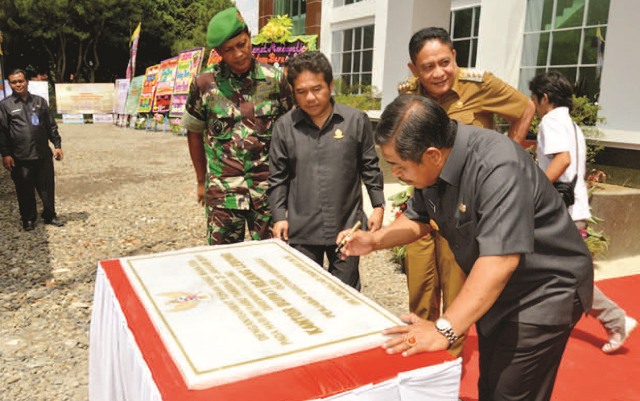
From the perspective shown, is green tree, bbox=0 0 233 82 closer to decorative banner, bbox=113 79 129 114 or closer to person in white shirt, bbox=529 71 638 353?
decorative banner, bbox=113 79 129 114

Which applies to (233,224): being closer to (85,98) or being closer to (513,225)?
(513,225)

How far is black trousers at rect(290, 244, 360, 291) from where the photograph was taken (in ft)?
8.73

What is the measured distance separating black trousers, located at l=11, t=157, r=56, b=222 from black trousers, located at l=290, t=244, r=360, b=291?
4910mm

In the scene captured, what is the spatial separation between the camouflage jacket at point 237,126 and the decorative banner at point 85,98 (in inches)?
1002

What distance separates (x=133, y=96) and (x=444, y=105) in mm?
23126

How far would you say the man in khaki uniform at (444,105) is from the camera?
2.57 metres

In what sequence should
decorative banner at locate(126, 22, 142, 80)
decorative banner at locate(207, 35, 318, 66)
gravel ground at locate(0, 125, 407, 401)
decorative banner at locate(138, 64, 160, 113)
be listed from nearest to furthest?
gravel ground at locate(0, 125, 407, 401) → decorative banner at locate(207, 35, 318, 66) → decorative banner at locate(138, 64, 160, 113) → decorative banner at locate(126, 22, 142, 80)

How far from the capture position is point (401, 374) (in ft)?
4.08

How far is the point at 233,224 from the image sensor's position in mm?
2967

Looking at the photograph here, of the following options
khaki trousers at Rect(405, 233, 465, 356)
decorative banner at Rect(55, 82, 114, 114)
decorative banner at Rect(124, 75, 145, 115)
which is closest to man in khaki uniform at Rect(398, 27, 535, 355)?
khaki trousers at Rect(405, 233, 465, 356)

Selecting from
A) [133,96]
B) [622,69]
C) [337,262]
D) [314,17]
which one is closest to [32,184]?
[337,262]

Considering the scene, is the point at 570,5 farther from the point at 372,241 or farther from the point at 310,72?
the point at 372,241

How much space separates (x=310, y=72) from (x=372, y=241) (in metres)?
0.96

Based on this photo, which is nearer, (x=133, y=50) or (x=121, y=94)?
(x=133, y=50)
